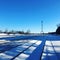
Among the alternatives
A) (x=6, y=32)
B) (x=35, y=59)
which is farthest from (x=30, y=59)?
(x=6, y=32)

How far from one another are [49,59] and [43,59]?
8.3 inches

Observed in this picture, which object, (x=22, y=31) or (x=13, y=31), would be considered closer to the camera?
(x=13, y=31)

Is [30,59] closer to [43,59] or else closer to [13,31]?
[43,59]

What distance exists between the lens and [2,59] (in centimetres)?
608

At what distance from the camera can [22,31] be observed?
175 feet

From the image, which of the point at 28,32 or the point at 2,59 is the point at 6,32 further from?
the point at 2,59

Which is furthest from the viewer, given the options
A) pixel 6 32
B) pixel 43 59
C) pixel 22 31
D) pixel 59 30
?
pixel 59 30

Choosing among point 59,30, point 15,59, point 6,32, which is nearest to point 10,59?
point 15,59

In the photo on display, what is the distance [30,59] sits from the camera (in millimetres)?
6047

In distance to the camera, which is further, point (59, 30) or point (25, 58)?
point (59, 30)

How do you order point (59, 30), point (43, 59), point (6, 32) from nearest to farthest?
point (43, 59) < point (6, 32) < point (59, 30)

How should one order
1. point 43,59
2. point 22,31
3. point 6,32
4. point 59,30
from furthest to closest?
1. point 59,30
2. point 22,31
3. point 6,32
4. point 43,59

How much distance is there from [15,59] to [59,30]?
5740cm

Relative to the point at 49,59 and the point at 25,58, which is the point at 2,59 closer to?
the point at 25,58
